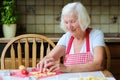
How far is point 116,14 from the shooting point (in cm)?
322

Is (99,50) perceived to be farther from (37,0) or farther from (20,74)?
(37,0)

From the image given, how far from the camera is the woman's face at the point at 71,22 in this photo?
190 centimetres

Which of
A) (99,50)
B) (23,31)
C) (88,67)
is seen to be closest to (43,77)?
(88,67)

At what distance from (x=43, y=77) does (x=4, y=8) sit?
144cm

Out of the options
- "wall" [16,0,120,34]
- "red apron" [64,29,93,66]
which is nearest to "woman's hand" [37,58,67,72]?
"red apron" [64,29,93,66]

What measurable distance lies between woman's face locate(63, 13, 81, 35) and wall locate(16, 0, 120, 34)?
129 cm

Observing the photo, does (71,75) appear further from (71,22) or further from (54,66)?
(71,22)

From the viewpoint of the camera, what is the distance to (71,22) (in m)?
1.91

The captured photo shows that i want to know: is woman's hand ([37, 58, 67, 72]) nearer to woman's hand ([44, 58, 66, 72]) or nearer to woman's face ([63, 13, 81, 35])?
woman's hand ([44, 58, 66, 72])

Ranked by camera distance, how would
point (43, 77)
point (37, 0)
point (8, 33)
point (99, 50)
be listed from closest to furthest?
1. point (43, 77)
2. point (99, 50)
3. point (8, 33)
4. point (37, 0)

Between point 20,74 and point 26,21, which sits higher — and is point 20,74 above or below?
below

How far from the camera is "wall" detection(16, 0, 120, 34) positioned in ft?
10.5

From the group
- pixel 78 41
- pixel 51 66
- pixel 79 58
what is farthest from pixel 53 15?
pixel 51 66

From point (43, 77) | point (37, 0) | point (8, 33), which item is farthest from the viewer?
point (37, 0)
